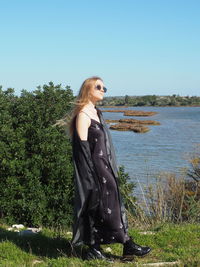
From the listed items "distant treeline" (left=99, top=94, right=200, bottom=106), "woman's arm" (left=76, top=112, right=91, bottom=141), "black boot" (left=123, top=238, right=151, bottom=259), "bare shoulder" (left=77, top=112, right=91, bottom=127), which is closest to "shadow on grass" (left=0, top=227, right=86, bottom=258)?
"black boot" (left=123, top=238, right=151, bottom=259)

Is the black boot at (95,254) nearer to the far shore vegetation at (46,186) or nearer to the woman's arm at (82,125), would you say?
the far shore vegetation at (46,186)

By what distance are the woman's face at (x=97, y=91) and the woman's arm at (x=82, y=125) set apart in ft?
0.89

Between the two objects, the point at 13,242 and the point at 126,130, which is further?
the point at 126,130

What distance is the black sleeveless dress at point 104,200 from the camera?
484cm

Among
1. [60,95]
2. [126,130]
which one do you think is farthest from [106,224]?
[126,130]

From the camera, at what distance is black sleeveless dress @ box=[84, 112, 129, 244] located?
4844 mm

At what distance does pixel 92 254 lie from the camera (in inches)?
195

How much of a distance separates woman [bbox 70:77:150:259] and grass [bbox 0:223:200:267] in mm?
279

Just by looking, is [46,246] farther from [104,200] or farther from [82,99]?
[82,99]

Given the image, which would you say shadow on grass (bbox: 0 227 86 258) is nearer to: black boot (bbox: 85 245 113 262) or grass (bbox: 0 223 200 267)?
grass (bbox: 0 223 200 267)

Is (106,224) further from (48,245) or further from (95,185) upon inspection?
(48,245)

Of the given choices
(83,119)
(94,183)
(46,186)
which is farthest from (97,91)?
(46,186)

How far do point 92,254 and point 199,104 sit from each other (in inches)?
5000

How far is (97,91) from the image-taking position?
497 cm
